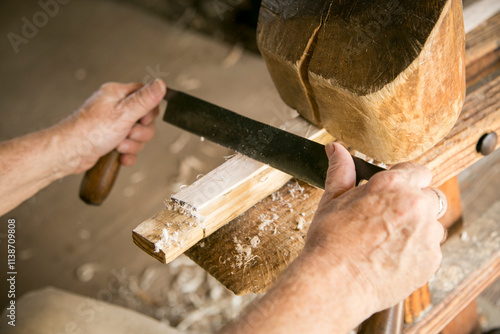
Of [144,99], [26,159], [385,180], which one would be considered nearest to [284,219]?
[385,180]

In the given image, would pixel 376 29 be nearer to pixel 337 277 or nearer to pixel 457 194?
pixel 337 277

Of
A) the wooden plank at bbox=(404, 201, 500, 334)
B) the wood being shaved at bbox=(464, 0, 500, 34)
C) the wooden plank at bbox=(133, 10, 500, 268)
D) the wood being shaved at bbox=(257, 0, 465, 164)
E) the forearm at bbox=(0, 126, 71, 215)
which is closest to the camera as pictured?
the wood being shaved at bbox=(257, 0, 465, 164)

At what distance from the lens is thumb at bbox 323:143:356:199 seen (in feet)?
3.41

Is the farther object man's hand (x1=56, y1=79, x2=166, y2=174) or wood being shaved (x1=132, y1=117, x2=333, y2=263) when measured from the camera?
man's hand (x1=56, y1=79, x2=166, y2=174)

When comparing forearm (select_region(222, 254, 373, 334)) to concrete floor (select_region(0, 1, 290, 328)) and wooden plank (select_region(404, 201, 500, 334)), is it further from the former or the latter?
concrete floor (select_region(0, 1, 290, 328))

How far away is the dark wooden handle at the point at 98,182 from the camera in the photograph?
1.59 meters

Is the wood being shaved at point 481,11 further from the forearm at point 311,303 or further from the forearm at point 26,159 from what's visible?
the forearm at point 26,159

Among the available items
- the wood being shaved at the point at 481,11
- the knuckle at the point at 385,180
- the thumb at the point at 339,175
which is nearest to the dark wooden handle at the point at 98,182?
the thumb at the point at 339,175

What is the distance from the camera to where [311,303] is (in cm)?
88

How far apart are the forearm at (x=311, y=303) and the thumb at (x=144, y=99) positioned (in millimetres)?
881

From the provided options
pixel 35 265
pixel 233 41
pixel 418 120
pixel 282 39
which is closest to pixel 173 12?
pixel 233 41

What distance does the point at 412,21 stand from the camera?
101 centimetres

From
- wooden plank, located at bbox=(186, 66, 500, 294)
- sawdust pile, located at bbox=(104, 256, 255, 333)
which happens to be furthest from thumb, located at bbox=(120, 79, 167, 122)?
sawdust pile, located at bbox=(104, 256, 255, 333)

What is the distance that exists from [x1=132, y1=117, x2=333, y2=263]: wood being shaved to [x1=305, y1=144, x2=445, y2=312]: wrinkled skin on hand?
29 centimetres
